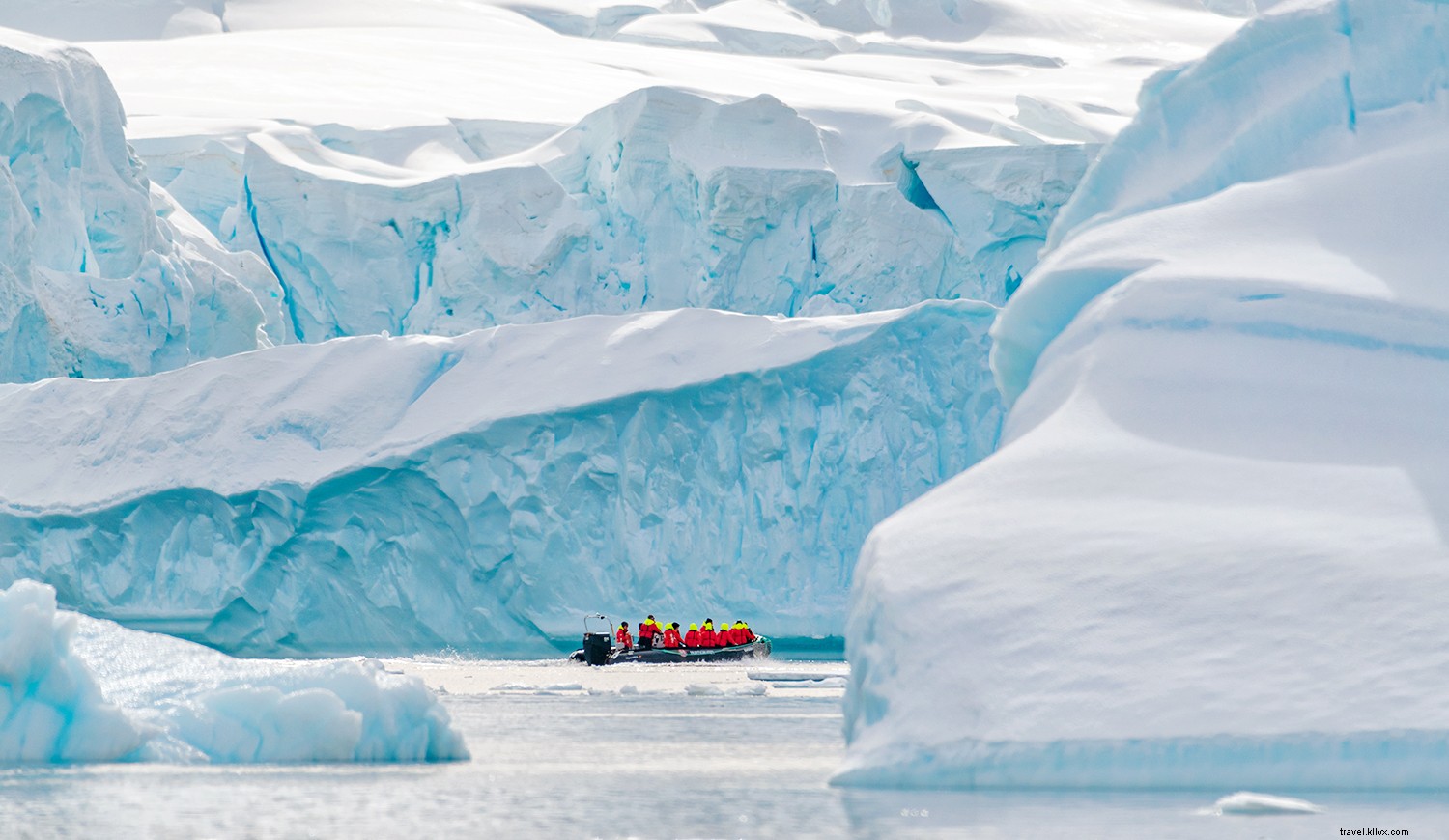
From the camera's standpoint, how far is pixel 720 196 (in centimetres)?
2462

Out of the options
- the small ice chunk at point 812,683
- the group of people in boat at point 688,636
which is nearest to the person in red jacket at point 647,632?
the group of people in boat at point 688,636

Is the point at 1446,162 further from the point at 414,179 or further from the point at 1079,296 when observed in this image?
the point at 414,179

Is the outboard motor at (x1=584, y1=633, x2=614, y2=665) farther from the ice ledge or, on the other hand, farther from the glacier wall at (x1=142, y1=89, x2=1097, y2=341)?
the ice ledge

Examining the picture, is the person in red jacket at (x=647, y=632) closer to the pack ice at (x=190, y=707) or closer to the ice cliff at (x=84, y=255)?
the ice cliff at (x=84, y=255)

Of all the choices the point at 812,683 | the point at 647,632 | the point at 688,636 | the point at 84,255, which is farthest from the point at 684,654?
the point at 84,255

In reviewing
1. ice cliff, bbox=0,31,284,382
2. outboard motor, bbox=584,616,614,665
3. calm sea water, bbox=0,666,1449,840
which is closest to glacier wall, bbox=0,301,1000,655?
outboard motor, bbox=584,616,614,665

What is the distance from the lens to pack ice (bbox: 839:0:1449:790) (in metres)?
7.36

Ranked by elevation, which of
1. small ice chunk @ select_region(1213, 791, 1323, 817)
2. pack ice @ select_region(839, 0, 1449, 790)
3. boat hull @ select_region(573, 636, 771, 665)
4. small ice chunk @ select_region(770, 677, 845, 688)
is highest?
pack ice @ select_region(839, 0, 1449, 790)

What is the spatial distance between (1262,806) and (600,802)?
2.62 meters

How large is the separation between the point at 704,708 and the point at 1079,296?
4974 millimetres

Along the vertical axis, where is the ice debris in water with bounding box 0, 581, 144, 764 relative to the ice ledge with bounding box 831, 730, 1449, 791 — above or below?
below

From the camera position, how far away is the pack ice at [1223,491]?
290 inches

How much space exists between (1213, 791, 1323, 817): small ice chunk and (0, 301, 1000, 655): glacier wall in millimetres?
12453

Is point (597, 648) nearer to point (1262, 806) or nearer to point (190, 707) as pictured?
point (190, 707)
